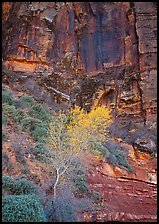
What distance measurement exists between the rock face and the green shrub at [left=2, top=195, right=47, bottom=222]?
46.0 ft

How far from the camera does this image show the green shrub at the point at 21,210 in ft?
17.3

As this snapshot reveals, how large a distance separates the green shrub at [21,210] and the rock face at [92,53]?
14.0 meters

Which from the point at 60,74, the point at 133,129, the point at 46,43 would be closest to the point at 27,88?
the point at 60,74

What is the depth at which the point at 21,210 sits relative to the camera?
5.41 meters

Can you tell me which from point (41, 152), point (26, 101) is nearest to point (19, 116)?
point (41, 152)

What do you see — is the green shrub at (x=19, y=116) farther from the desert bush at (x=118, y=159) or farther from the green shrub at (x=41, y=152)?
the desert bush at (x=118, y=159)

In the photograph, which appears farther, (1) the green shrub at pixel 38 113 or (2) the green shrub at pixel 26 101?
(2) the green shrub at pixel 26 101

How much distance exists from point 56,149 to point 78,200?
1.90m

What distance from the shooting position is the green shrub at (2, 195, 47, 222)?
17.3ft

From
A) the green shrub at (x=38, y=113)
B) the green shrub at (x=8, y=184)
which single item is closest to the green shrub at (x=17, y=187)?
the green shrub at (x=8, y=184)

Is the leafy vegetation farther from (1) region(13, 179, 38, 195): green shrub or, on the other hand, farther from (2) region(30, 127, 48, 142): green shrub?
(1) region(13, 179, 38, 195): green shrub

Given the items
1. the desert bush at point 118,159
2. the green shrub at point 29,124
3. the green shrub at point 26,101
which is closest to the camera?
the green shrub at point 29,124

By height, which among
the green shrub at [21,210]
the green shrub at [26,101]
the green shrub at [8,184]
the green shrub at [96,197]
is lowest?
the green shrub at [96,197]

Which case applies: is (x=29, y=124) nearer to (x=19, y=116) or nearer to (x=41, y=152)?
(x=19, y=116)
